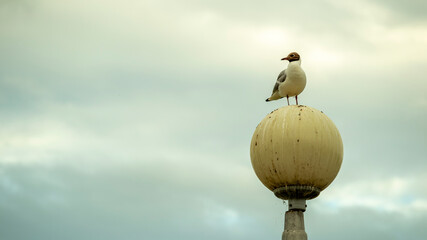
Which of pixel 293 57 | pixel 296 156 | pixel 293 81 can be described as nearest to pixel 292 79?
pixel 293 81

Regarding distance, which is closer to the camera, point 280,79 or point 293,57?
point 280,79

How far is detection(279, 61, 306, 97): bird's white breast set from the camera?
18391 millimetres

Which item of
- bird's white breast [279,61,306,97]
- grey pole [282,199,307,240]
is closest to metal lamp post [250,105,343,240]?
grey pole [282,199,307,240]

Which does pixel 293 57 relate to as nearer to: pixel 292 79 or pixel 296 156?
pixel 292 79

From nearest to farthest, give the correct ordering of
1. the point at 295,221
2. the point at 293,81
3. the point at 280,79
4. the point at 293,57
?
the point at 295,221, the point at 293,81, the point at 280,79, the point at 293,57

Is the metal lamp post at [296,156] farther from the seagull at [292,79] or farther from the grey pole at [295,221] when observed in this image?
the seagull at [292,79]

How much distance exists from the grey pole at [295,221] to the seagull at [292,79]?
13.0ft

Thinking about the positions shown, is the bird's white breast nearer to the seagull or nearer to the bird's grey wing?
the seagull

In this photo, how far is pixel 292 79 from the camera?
18406 mm

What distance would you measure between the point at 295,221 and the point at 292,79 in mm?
4837

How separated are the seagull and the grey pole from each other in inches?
156

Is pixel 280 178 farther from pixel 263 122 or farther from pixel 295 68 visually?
pixel 295 68

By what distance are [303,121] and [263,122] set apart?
4.25 ft

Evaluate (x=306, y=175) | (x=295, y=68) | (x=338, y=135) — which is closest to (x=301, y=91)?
(x=295, y=68)
